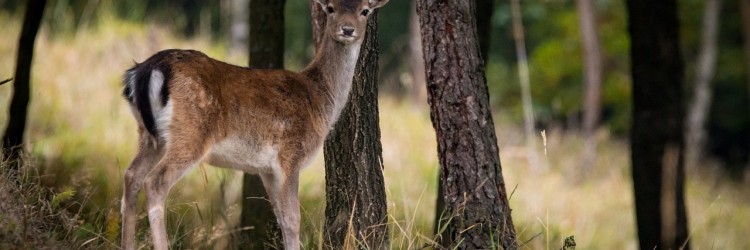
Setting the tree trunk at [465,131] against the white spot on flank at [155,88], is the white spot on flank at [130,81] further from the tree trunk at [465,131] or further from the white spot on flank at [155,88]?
the tree trunk at [465,131]

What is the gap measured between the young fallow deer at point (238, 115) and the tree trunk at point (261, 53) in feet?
3.29

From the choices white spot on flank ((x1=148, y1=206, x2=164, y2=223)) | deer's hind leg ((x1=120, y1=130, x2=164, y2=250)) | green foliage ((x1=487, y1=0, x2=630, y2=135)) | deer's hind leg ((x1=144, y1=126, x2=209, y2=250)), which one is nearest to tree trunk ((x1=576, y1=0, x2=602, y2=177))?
green foliage ((x1=487, y1=0, x2=630, y2=135))

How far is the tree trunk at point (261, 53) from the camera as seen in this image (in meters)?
8.65

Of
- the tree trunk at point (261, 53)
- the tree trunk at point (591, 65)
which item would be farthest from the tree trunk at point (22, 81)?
the tree trunk at point (591, 65)

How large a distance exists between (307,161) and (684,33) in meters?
20.7

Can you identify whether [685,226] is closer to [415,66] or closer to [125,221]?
[125,221]

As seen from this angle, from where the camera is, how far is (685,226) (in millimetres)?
8805

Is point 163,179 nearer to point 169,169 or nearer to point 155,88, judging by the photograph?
point 169,169

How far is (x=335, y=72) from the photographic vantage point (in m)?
7.55

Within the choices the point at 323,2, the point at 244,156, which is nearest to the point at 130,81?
the point at 244,156

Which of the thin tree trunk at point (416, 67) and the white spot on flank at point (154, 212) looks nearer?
the white spot on flank at point (154, 212)

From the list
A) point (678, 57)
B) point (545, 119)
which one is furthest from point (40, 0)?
point (545, 119)

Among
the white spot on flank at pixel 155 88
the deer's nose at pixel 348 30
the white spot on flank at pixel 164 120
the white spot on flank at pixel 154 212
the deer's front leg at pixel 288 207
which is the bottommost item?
the deer's front leg at pixel 288 207

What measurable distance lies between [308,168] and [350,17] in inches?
230
